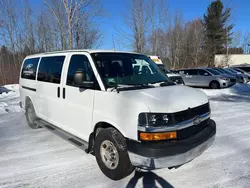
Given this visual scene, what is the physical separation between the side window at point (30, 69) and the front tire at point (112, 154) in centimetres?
308

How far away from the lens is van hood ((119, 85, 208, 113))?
9.28 feet

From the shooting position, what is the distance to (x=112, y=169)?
327cm

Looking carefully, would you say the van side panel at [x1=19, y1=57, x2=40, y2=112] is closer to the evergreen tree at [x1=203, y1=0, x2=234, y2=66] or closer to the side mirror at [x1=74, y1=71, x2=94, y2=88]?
the side mirror at [x1=74, y1=71, x2=94, y2=88]

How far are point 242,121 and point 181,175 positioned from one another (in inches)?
172

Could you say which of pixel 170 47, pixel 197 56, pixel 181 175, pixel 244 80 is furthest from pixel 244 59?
pixel 181 175

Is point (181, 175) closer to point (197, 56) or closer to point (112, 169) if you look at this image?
point (112, 169)

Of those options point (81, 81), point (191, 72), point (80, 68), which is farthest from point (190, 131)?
point (191, 72)

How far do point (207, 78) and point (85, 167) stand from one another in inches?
577

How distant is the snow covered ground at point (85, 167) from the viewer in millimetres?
3263

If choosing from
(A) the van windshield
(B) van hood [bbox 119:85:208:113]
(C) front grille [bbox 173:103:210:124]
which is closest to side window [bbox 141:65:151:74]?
(A) the van windshield

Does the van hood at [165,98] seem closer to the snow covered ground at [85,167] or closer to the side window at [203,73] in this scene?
the snow covered ground at [85,167]

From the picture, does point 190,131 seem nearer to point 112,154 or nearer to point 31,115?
point 112,154

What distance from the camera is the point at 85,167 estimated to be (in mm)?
3748

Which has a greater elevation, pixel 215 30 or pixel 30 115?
pixel 215 30
